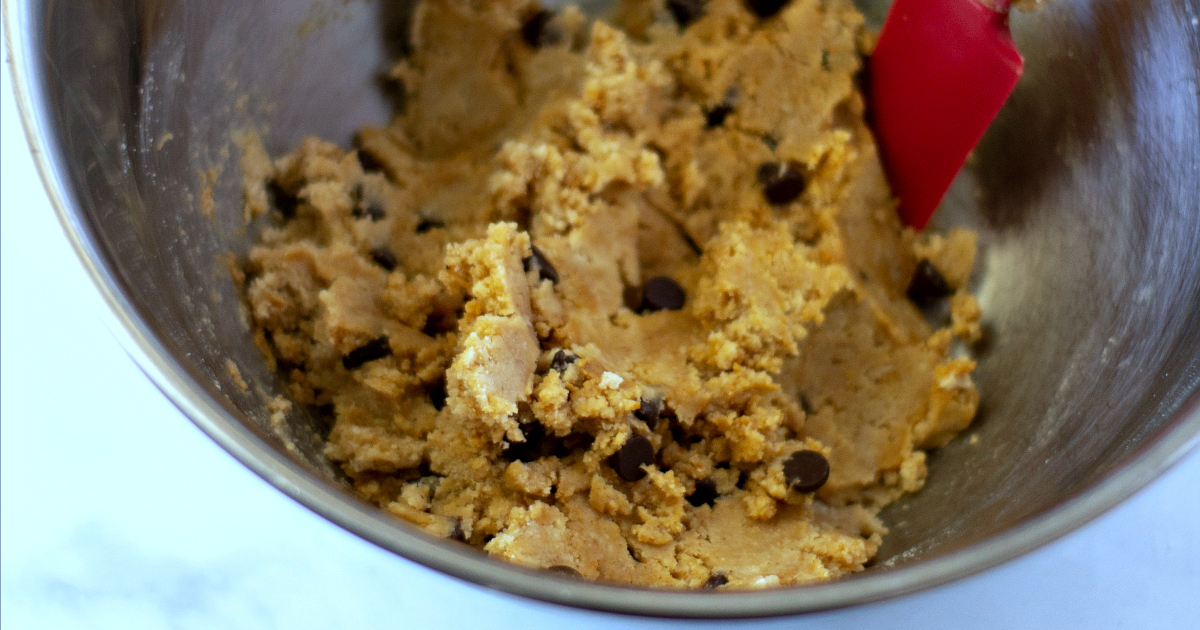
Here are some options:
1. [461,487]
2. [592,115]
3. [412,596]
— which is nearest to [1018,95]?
[592,115]

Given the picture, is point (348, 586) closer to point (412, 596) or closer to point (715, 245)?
point (412, 596)

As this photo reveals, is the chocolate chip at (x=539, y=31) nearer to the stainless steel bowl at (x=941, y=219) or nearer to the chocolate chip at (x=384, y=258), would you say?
the stainless steel bowl at (x=941, y=219)

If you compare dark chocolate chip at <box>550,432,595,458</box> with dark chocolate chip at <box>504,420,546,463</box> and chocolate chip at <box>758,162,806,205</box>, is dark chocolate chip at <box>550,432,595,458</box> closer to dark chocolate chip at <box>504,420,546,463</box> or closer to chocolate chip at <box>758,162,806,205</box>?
dark chocolate chip at <box>504,420,546,463</box>

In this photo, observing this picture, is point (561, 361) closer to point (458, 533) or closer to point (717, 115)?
point (458, 533)

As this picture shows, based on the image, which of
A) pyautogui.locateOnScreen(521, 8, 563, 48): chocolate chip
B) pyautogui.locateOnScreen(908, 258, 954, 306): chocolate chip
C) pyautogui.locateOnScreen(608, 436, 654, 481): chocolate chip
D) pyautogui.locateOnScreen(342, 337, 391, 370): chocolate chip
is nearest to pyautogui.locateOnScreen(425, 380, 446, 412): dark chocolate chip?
pyautogui.locateOnScreen(342, 337, 391, 370): chocolate chip

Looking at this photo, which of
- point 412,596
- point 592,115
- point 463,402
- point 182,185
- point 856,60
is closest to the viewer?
point 463,402

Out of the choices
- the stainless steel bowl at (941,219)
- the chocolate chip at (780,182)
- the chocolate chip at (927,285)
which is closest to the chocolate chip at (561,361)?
the stainless steel bowl at (941,219)

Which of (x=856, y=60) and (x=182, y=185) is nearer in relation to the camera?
(x=182, y=185)

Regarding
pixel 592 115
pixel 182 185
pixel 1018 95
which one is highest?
pixel 1018 95
